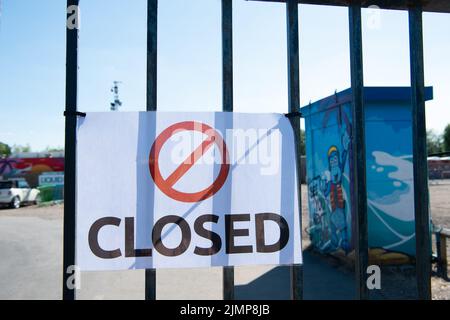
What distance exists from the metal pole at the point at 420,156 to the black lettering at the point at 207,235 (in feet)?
4.12

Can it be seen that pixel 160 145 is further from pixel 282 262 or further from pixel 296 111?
pixel 282 262

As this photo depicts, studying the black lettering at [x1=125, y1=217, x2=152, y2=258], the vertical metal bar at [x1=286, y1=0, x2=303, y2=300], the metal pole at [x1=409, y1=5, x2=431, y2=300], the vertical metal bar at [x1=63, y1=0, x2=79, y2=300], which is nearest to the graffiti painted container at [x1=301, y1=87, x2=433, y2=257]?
the metal pole at [x1=409, y1=5, x2=431, y2=300]

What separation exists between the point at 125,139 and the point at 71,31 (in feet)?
2.07

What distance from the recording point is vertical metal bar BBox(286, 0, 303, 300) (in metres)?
1.98

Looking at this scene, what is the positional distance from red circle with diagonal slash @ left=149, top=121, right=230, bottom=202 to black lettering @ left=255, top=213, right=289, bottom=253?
0.99ft

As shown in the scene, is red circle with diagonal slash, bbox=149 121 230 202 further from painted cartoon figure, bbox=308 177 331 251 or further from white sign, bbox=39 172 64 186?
white sign, bbox=39 172 64 186

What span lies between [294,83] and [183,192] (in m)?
0.88

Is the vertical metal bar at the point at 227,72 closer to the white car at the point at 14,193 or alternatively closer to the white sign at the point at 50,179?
the white car at the point at 14,193

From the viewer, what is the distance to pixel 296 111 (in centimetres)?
201

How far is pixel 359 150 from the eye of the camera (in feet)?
6.81

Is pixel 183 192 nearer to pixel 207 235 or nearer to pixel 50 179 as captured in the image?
pixel 207 235

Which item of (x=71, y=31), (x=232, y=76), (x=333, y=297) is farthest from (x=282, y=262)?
(x=333, y=297)

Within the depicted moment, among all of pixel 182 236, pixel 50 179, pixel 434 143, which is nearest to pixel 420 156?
pixel 182 236
